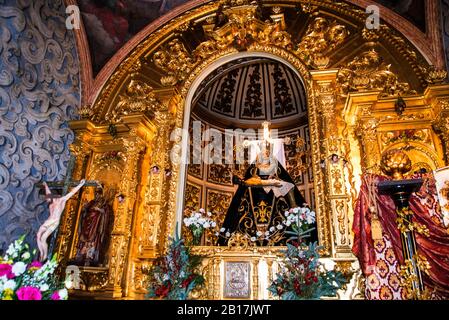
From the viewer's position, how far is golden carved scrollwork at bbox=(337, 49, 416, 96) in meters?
5.29

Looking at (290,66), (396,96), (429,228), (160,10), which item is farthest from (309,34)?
(429,228)

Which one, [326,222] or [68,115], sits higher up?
[68,115]

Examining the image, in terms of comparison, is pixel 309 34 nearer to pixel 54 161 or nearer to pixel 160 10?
pixel 160 10

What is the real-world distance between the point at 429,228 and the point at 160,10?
6.57 meters

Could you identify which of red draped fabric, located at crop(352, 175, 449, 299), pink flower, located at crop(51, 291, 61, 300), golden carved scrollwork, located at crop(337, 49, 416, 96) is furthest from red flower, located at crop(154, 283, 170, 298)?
golden carved scrollwork, located at crop(337, 49, 416, 96)

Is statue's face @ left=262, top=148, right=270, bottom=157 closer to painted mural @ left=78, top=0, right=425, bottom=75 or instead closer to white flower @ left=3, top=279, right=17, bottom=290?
painted mural @ left=78, top=0, right=425, bottom=75

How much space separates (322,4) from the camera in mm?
6531

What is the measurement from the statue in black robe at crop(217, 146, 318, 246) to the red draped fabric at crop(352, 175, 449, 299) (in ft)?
5.46

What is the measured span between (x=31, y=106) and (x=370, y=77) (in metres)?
5.87

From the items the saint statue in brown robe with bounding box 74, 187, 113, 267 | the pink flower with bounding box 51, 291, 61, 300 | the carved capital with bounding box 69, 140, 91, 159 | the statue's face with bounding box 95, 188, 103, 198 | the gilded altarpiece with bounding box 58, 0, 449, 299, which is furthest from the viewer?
the carved capital with bounding box 69, 140, 91, 159

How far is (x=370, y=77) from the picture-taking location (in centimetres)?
537

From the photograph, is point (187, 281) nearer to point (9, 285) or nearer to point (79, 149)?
point (9, 285)

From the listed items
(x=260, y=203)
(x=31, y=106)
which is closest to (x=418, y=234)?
(x=260, y=203)

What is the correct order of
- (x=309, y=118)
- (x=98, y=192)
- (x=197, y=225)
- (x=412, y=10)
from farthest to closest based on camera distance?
1. (x=412, y=10)
2. (x=98, y=192)
3. (x=309, y=118)
4. (x=197, y=225)
